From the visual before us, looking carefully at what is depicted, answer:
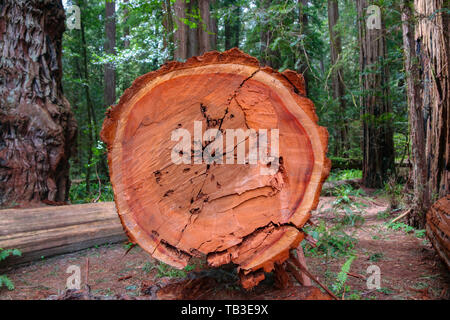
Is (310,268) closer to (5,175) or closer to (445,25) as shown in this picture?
(445,25)

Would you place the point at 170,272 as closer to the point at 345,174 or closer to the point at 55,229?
the point at 55,229

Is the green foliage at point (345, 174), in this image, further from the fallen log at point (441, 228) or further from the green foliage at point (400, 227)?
the fallen log at point (441, 228)

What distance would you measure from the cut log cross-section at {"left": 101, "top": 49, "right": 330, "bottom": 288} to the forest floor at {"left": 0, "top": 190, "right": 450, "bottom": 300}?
48 centimetres

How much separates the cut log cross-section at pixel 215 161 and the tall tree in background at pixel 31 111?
96.9 inches

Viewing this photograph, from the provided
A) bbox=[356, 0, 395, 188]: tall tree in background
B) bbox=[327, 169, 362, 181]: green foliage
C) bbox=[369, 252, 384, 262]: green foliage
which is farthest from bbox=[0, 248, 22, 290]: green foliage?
bbox=[327, 169, 362, 181]: green foliage

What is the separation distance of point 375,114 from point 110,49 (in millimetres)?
7896

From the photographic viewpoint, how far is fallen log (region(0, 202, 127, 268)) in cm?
329

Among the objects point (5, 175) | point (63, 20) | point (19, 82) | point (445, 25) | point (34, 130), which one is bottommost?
point (5, 175)

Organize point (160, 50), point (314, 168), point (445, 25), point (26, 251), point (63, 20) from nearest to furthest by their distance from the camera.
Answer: point (314, 168) < point (26, 251) < point (445, 25) < point (63, 20) < point (160, 50)

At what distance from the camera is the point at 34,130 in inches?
166

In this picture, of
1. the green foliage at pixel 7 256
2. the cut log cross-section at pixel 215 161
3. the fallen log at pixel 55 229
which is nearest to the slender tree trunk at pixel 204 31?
the fallen log at pixel 55 229

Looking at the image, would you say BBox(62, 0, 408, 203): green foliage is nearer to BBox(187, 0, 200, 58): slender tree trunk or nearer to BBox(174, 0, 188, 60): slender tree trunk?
BBox(174, 0, 188, 60): slender tree trunk
